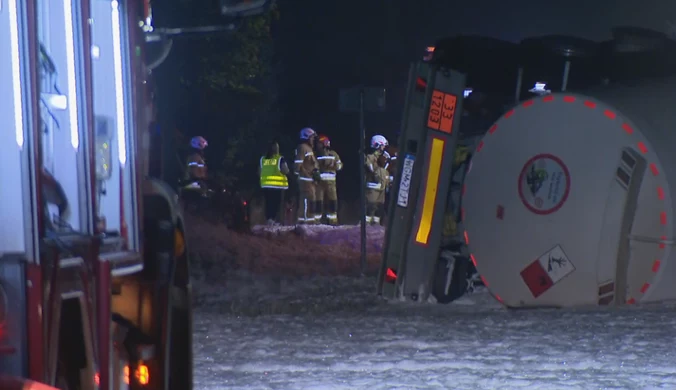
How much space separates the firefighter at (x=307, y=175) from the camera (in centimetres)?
2006

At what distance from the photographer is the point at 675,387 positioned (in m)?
6.14

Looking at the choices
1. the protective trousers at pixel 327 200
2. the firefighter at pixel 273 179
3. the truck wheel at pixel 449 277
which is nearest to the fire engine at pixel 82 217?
the truck wheel at pixel 449 277

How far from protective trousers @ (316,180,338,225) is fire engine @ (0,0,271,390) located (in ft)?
52.8

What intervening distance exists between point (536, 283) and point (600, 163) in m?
1.22

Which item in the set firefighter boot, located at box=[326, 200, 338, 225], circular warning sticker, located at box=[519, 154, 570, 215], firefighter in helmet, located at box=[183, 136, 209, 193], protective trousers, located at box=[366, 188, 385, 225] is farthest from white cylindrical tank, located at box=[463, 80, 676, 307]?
firefighter boot, located at box=[326, 200, 338, 225]

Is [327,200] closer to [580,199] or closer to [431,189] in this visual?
[431,189]

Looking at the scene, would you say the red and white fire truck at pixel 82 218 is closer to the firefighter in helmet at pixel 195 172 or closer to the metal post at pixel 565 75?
the metal post at pixel 565 75

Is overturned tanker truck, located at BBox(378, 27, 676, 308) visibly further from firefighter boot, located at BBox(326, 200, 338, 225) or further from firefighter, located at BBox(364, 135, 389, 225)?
firefighter boot, located at BBox(326, 200, 338, 225)

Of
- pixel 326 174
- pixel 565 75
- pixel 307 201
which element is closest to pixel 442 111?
pixel 565 75

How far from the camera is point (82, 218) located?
3334mm

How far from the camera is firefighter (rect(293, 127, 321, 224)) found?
2006 centimetres

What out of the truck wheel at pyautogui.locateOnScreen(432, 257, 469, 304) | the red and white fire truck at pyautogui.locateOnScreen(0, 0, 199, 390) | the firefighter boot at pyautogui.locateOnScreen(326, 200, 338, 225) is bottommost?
the firefighter boot at pyautogui.locateOnScreen(326, 200, 338, 225)

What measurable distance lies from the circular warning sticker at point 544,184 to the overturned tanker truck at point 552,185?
0.03ft

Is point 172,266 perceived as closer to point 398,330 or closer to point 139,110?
point 139,110
